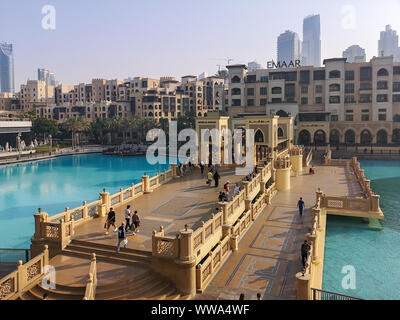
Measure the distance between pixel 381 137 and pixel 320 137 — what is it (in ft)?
43.4

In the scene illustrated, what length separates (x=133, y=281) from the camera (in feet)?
44.2

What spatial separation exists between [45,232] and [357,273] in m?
16.9

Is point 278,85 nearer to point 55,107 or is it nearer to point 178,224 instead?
point 178,224

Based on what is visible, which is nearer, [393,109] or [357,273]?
[357,273]

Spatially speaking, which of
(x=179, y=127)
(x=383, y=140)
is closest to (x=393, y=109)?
(x=383, y=140)

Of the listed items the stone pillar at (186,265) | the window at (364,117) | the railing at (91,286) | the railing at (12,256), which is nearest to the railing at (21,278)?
the railing at (91,286)

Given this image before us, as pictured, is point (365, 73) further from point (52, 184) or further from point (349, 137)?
point (52, 184)

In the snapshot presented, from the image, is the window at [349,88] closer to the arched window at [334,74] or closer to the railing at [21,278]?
the arched window at [334,74]

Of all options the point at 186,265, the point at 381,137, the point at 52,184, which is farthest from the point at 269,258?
the point at 381,137

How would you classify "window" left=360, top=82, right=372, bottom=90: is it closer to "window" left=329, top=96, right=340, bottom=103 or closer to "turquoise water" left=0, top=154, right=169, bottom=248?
"window" left=329, top=96, right=340, bottom=103

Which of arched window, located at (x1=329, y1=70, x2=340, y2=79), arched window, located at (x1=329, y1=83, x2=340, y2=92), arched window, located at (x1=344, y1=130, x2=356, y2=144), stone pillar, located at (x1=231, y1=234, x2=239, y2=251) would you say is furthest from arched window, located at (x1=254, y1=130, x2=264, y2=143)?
arched window, located at (x1=329, y1=70, x2=340, y2=79)

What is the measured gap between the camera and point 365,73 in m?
78.5

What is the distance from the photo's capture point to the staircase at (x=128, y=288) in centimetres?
1276

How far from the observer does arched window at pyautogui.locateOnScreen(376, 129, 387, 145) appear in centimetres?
7654
